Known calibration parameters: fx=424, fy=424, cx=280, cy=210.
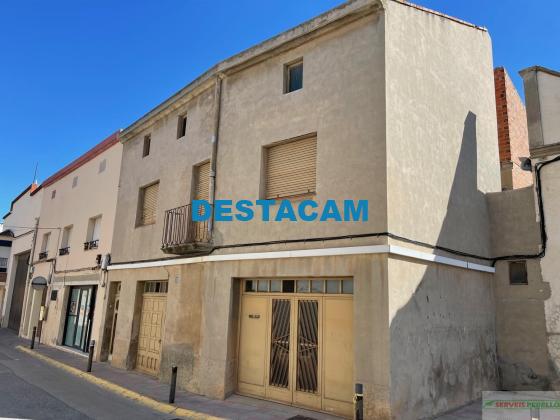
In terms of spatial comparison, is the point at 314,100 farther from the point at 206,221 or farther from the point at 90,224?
the point at 90,224

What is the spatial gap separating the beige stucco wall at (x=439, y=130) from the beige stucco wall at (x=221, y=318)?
1198 millimetres

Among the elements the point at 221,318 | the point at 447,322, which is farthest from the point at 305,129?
the point at 447,322

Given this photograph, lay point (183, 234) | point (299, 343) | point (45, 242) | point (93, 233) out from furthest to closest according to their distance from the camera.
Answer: point (45, 242), point (93, 233), point (183, 234), point (299, 343)

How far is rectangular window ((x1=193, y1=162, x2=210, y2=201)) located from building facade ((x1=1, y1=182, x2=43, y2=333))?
1520 centimetres

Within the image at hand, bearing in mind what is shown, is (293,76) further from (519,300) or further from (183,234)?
(519,300)

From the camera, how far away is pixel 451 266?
27.7 ft

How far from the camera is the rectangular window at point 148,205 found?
40.6 ft

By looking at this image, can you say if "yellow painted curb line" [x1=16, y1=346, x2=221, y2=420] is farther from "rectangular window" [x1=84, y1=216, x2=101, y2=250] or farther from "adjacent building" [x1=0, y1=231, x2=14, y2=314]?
"adjacent building" [x1=0, y1=231, x2=14, y2=314]

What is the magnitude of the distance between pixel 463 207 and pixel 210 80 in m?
6.81

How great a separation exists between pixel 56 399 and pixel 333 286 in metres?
5.91

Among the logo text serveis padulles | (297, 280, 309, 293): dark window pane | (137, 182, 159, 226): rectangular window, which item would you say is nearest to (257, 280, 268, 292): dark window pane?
(297, 280, 309, 293): dark window pane

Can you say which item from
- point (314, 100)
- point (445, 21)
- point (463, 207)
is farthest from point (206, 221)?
point (445, 21)

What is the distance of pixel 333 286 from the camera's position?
7.70 metres

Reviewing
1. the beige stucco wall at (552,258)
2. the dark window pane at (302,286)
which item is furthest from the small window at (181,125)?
the beige stucco wall at (552,258)
